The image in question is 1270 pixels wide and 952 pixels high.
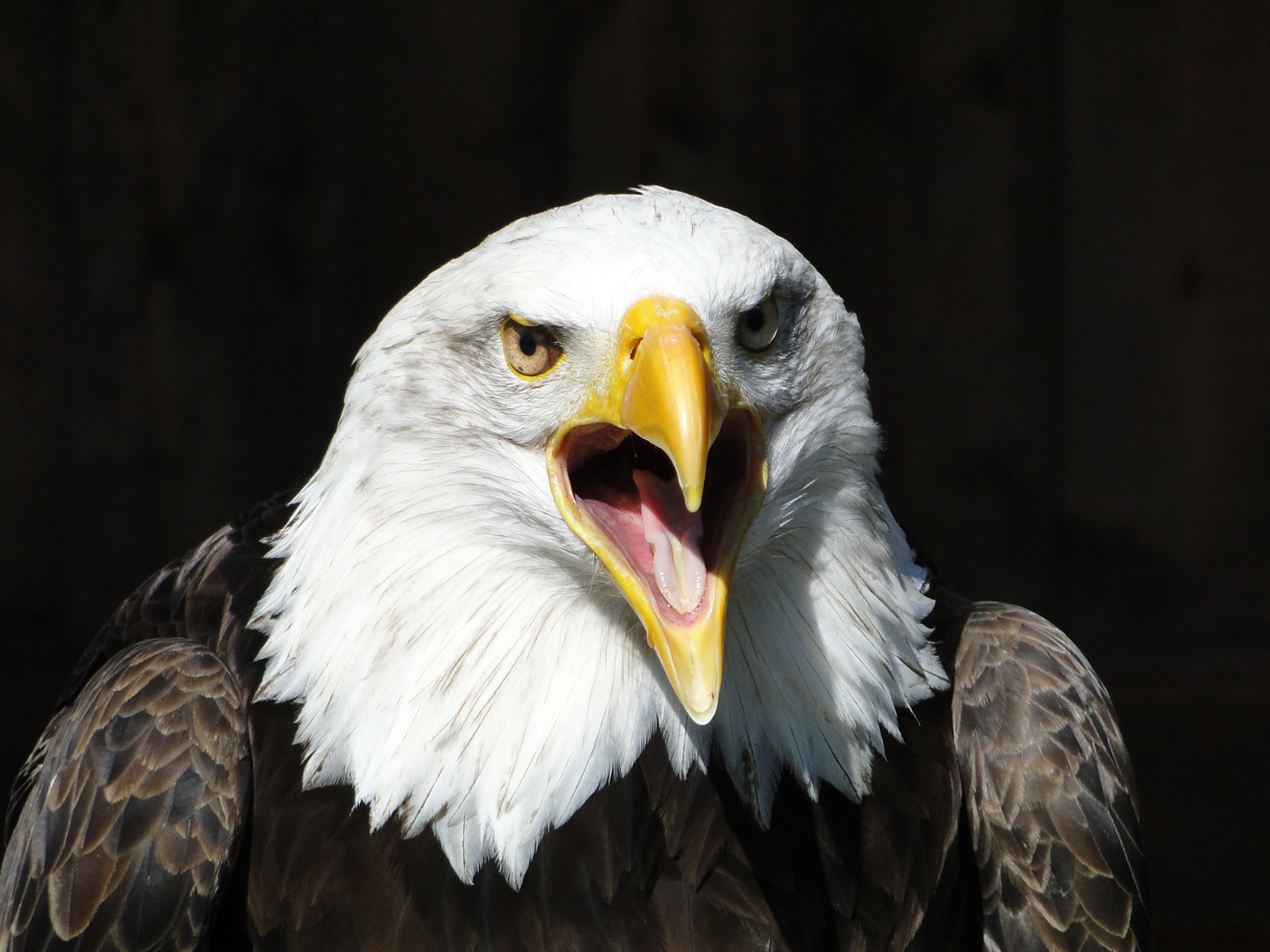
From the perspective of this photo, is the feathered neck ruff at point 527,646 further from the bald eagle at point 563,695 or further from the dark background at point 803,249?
the dark background at point 803,249

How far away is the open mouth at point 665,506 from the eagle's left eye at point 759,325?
0.32 feet

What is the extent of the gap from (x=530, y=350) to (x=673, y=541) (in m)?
0.30

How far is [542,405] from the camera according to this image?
5.38 feet

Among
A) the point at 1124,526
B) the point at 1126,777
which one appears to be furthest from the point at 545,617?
the point at 1124,526

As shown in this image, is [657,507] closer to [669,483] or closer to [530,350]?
[669,483]

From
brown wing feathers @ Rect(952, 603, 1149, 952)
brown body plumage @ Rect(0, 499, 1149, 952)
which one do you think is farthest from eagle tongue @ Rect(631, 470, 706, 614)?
brown wing feathers @ Rect(952, 603, 1149, 952)

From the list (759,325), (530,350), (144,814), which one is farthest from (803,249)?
(144,814)

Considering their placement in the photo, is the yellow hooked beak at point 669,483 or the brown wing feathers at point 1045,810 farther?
the brown wing feathers at point 1045,810

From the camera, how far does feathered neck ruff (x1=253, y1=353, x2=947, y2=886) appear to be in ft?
5.61

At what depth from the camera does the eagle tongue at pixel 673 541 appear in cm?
155

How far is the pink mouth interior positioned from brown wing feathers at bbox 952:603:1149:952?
2.01 feet

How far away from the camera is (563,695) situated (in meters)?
1.72

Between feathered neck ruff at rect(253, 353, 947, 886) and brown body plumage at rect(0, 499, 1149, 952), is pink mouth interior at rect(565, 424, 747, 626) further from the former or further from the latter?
brown body plumage at rect(0, 499, 1149, 952)

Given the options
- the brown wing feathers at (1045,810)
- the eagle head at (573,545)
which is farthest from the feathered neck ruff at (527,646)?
the brown wing feathers at (1045,810)
